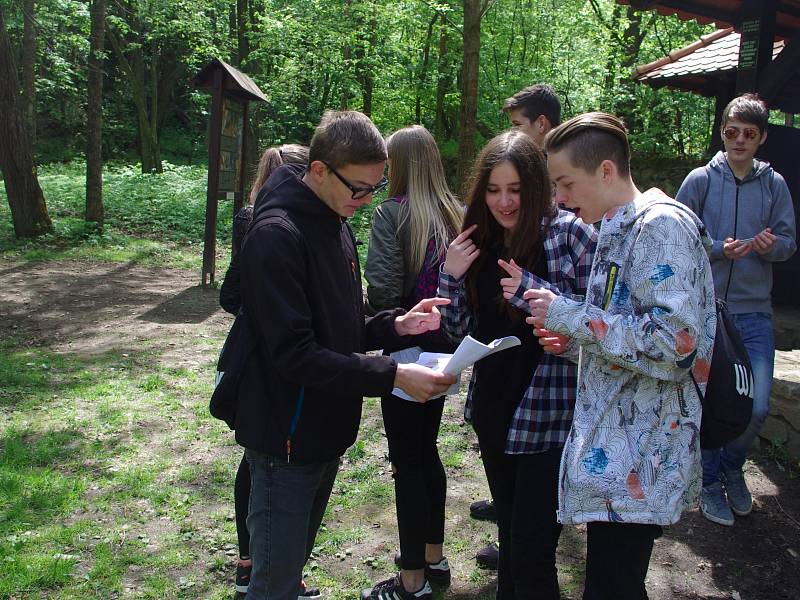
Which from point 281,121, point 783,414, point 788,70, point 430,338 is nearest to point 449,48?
point 281,121

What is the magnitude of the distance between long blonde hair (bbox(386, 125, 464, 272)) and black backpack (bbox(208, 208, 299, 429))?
1133 millimetres

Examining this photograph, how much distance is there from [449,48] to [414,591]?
1896 centimetres

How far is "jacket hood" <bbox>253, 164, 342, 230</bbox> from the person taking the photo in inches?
84.8

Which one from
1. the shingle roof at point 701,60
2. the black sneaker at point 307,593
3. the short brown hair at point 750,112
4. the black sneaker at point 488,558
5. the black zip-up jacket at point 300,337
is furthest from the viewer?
the shingle roof at point 701,60

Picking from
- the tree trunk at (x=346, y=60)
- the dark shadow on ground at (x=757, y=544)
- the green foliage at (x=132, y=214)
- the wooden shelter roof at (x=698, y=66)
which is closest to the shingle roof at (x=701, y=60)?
the wooden shelter roof at (x=698, y=66)

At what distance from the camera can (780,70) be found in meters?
5.32

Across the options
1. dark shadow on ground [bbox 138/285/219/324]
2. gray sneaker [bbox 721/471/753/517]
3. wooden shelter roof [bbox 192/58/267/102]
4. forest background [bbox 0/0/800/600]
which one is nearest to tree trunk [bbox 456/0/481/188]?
forest background [bbox 0/0/800/600]

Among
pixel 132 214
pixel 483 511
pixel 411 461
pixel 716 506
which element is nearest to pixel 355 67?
pixel 132 214

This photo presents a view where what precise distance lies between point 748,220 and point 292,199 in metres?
2.83

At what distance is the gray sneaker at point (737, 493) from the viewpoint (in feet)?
13.3

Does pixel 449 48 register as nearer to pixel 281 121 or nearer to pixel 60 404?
pixel 281 121

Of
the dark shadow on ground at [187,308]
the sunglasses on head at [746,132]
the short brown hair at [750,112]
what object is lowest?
the dark shadow on ground at [187,308]

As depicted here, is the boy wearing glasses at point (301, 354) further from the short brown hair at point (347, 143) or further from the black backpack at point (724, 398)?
the black backpack at point (724, 398)

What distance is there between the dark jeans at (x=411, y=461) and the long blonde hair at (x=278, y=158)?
1115 millimetres
